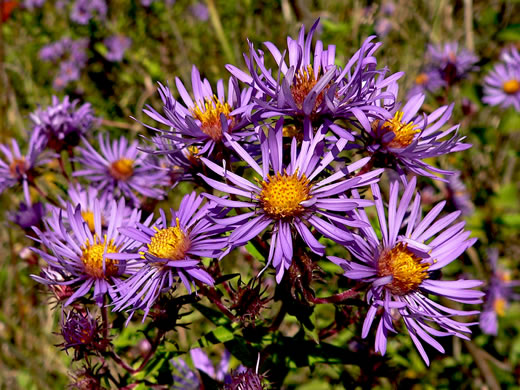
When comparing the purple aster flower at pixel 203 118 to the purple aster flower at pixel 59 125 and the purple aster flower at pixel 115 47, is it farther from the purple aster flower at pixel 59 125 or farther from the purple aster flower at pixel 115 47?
the purple aster flower at pixel 115 47

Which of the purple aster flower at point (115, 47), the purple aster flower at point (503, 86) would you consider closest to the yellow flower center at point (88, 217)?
the purple aster flower at point (115, 47)

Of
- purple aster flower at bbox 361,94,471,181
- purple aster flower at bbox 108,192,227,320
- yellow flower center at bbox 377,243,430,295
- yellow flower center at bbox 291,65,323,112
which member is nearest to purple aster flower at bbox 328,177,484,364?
yellow flower center at bbox 377,243,430,295

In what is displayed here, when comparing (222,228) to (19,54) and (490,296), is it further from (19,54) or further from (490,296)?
(19,54)

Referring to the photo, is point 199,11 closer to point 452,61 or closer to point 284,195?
point 452,61

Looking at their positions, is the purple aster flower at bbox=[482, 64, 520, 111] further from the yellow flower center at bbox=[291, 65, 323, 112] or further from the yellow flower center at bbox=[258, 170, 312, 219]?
the yellow flower center at bbox=[258, 170, 312, 219]

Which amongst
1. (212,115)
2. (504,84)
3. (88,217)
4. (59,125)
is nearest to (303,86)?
(212,115)

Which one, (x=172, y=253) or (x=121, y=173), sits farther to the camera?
(x=121, y=173)

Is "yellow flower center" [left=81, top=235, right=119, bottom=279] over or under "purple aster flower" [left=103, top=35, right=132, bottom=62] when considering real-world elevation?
under
